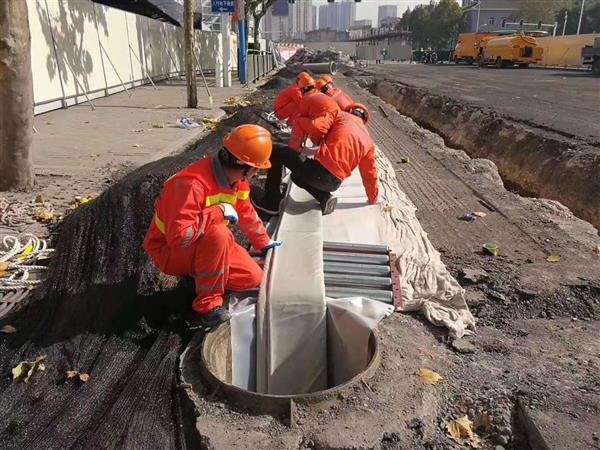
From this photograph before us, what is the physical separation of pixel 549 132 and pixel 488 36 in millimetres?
38852

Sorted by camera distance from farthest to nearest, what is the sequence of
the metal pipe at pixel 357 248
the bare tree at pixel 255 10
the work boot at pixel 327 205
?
1. the bare tree at pixel 255 10
2. the work boot at pixel 327 205
3. the metal pipe at pixel 357 248

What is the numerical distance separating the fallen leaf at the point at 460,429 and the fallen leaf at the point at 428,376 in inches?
10.7

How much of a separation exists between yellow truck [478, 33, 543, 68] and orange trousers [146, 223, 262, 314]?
3778cm

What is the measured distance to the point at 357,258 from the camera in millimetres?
4184

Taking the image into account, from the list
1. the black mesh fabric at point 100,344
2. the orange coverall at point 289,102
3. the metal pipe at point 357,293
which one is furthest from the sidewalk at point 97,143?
the metal pipe at point 357,293

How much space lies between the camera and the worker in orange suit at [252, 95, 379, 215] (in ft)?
16.3

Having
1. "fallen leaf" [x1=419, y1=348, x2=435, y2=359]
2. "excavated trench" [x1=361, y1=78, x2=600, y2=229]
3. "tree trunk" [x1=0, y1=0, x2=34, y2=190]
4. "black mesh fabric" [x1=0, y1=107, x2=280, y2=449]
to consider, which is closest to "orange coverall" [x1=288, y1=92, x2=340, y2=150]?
"black mesh fabric" [x1=0, y1=107, x2=280, y2=449]

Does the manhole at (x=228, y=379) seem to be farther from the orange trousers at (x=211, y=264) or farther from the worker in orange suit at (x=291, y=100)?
the worker in orange suit at (x=291, y=100)

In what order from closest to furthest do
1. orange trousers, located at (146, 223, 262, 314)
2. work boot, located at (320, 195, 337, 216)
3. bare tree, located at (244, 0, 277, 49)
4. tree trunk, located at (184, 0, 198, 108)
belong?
1. orange trousers, located at (146, 223, 262, 314)
2. work boot, located at (320, 195, 337, 216)
3. tree trunk, located at (184, 0, 198, 108)
4. bare tree, located at (244, 0, 277, 49)

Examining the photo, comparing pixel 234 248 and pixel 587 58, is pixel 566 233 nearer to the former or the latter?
pixel 234 248

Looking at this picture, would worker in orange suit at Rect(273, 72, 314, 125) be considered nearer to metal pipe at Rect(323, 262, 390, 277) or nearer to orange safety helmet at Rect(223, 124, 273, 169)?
metal pipe at Rect(323, 262, 390, 277)

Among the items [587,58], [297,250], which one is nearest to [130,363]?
[297,250]

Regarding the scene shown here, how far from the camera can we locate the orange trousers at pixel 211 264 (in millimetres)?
3170

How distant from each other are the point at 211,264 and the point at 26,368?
1267mm
